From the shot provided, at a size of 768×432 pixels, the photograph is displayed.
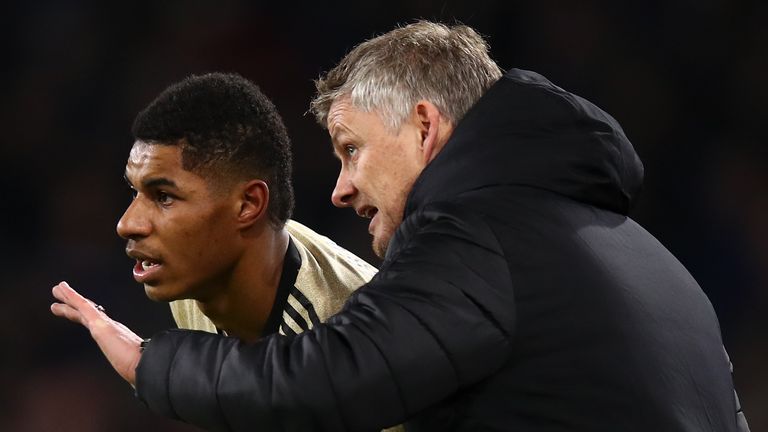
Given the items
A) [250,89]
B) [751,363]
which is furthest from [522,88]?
[751,363]

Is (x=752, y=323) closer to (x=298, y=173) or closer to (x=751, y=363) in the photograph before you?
(x=751, y=363)

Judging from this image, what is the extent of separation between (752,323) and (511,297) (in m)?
2.38

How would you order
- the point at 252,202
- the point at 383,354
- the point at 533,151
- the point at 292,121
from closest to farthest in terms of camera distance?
the point at 383,354 < the point at 533,151 < the point at 252,202 < the point at 292,121

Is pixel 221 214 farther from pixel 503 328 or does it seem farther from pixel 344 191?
pixel 503 328

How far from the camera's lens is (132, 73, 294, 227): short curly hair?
1.79 meters

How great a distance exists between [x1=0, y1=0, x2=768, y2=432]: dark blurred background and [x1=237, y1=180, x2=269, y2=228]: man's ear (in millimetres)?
1660

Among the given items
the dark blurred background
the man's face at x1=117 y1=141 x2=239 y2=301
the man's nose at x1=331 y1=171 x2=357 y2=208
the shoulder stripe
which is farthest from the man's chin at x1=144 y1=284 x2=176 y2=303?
the dark blurred background

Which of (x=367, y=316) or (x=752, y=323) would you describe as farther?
(x=752, y=323)

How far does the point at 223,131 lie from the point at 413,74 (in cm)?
35

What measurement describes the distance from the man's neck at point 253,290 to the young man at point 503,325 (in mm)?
328

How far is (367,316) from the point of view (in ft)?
4.30

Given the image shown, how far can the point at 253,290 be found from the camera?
1897 millimetres

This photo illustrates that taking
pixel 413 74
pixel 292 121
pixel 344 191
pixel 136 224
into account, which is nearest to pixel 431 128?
pixel 413 74

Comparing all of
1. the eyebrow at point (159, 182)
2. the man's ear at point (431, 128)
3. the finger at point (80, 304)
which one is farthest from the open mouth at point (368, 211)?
the finger at point (80, 304)
